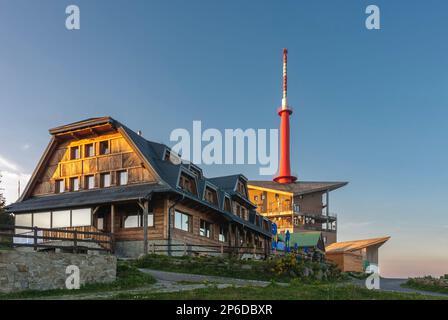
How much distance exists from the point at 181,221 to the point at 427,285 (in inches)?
643

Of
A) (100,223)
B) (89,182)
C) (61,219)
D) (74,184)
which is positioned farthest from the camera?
(74,184)

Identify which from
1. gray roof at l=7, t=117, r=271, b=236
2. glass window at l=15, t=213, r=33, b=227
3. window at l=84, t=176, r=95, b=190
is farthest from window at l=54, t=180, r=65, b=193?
glass window at l=15, t=213, r=33, b=227

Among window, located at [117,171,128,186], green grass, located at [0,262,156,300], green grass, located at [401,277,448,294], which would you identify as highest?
window, located at [117,171,128,186]

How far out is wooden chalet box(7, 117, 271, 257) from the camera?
3375 centimetres

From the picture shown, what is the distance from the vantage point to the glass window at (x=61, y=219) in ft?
114

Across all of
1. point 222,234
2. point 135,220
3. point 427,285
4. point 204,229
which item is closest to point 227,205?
point 222,234

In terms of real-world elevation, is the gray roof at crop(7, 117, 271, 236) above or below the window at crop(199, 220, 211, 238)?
above

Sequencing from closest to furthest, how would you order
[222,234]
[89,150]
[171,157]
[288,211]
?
1. [89,150]
2. [171,157]
3. [222,234]
4. [288,211]

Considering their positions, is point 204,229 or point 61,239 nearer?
point 61,239

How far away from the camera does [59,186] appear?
128ft

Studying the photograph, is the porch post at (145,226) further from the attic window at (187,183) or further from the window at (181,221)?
the attic window at (187,183)

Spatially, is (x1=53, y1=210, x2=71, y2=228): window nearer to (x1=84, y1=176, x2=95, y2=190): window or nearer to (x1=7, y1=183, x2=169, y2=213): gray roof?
(x1=7, y1=183, x2=169, y2=213): gray roof

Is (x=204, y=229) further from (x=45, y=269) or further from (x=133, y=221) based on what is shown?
(x=45, y=269)
